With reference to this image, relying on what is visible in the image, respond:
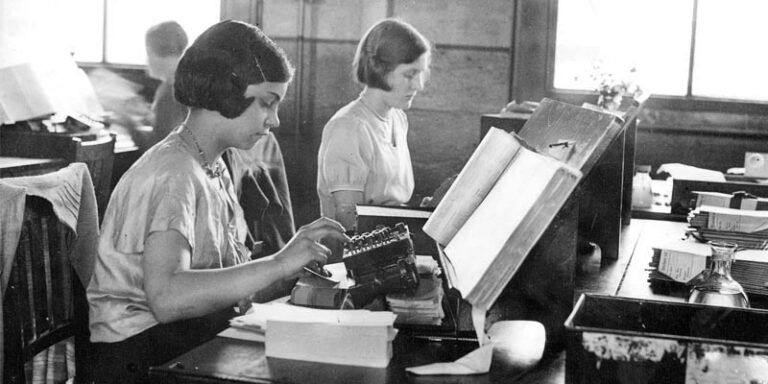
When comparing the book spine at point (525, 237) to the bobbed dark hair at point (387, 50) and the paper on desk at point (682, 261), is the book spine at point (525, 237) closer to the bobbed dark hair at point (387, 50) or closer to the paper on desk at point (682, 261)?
the paper on desk at point (682, 261)

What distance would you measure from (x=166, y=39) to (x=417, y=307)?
418cm

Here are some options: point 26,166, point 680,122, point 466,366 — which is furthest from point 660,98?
point 466,366

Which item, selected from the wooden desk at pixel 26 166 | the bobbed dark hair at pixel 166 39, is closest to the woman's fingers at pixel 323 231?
the wooden desk at pixel 26 166

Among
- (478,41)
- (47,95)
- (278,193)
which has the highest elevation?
(478,41)

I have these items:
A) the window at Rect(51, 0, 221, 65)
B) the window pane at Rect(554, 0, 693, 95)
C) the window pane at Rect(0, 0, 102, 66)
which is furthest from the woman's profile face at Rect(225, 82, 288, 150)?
the window at Rect(51, 0, 221, 65)

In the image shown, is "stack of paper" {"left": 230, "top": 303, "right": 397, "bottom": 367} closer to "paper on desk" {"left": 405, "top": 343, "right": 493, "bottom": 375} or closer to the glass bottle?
"paper on desk" {"left": 405, "top": 343, "right": 493, "bottom": 375}

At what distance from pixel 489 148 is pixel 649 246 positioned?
55.8 inches

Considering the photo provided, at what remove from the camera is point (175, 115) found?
16.1 feet

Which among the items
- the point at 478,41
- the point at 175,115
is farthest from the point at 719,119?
the point at 175,115

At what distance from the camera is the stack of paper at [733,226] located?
2.38 m

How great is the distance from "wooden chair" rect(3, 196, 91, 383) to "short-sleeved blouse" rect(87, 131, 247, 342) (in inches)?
2.9

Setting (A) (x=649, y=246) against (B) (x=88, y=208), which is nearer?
(B) (x=88, y=208)

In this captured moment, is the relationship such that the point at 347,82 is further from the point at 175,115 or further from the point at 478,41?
the point at 175,115

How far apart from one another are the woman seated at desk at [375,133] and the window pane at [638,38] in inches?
91.9
